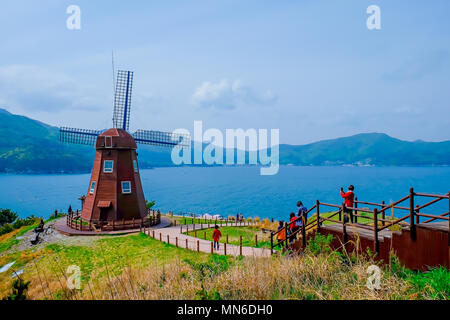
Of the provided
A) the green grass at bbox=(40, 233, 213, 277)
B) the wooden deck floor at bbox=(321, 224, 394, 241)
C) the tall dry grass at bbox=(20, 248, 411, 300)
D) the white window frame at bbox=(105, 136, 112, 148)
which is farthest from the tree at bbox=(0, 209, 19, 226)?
the wooden deck floor at bbox=(321, 224, 394, 241)

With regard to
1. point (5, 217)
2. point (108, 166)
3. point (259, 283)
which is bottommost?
point (5, 217)

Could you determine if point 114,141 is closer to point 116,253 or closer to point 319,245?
point 116,253

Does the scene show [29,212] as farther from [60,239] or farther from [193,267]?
[193,267]

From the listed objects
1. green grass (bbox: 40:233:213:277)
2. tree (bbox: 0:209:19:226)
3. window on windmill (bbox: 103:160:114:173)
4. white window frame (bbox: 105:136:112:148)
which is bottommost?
tree (bbox: 0:209:19:226)

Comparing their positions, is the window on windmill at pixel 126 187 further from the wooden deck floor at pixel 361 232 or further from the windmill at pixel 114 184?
the wooden deck floor at pixel 361 232

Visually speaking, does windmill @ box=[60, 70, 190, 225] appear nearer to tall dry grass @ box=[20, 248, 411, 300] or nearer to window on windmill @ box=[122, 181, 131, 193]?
window on windmill @ box=[122, 181, 131, 193]

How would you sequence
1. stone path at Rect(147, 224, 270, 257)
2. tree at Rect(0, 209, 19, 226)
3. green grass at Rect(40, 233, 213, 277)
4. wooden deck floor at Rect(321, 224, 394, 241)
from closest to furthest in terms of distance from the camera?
wooden deck floor at Rect(321, 224, 394, 241)
stone path at Rect(147, 224, 270, 257)
green grass at Rect(40, 233, 213, 277)
tree at Rect(0, 209, 19, 226)

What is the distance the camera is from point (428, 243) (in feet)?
25.4

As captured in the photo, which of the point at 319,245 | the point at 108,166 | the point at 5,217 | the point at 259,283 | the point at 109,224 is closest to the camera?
the point at 259,283

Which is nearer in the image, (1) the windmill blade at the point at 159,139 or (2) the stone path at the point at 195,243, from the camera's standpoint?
(2) the stone path at the point at 195,243

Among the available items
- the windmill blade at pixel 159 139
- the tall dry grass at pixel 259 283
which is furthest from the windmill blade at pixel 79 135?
the tall dry grass at pixel 259 283

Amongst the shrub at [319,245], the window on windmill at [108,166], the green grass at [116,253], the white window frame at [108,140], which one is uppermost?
the white window frame at [108,140]

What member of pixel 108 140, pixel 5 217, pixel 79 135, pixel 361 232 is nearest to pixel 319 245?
pixel 361 232
